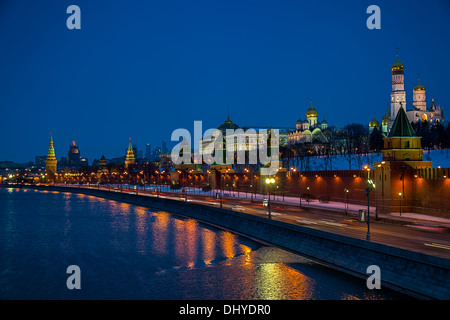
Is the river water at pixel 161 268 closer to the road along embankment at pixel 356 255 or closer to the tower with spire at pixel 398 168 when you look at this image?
the road along embankment at pixel 356 255

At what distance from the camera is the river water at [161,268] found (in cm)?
2206

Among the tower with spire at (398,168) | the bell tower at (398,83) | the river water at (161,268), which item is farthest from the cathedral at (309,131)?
the river water at (161,268)

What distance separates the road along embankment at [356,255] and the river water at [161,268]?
1.91 ft

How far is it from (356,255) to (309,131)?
500 feet

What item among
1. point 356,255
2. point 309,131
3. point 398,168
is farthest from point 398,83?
point 356,255

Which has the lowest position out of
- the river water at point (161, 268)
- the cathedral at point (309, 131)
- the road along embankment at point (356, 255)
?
the river water at point (161, 268)

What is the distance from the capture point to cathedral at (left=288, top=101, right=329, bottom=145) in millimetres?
159125

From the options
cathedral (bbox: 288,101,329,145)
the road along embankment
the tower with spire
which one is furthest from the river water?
cathedral (bbox: 288,101,329,145)

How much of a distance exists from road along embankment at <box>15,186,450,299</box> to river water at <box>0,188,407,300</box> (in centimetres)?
58

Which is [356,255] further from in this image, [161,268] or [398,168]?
[398,168]

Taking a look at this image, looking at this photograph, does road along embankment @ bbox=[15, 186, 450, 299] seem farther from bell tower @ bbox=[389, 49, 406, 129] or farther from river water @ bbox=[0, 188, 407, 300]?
bell tower @ bbox=[389, 49, 406, 129]

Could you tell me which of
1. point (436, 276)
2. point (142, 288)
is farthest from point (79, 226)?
point (436, 276)
